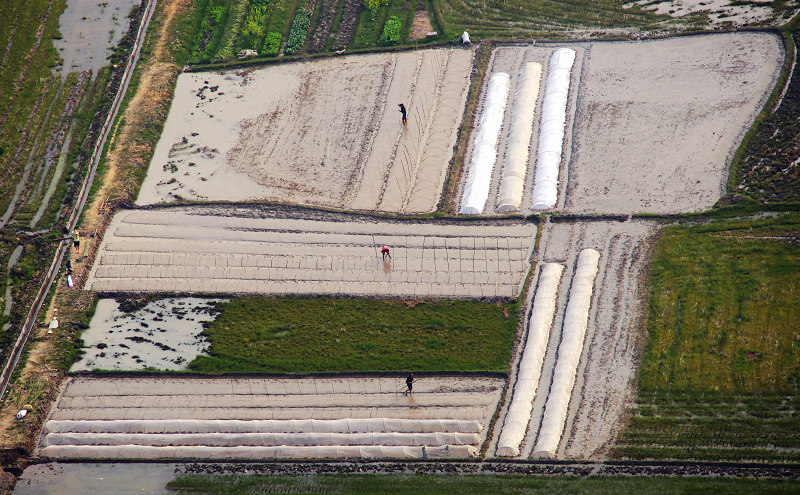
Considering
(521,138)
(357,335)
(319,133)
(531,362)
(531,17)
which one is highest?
(531,17)

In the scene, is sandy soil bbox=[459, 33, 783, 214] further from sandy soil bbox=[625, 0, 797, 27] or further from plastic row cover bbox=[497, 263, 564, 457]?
plastic row cover bbox=[497, 263, 564, 457]

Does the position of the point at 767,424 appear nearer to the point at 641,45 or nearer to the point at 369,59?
the point at 641,45

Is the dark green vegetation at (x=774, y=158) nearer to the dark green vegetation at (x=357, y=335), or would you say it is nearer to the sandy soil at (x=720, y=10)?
the sandy soil at (x=720, y=10)

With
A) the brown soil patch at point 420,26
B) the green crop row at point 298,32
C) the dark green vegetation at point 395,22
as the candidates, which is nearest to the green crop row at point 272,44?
the dark green vegetation at point 395,22

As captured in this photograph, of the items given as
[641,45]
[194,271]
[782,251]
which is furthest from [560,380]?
[641,45]

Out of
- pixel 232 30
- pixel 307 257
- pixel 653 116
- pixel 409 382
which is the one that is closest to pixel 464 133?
pixel 653 116

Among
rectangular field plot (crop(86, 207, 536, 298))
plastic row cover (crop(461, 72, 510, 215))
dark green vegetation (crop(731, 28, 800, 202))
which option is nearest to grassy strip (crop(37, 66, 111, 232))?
rectangular field plot (crop(86, 207, 536, 298))

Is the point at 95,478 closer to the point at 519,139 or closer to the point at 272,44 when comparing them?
the point at 519,139
